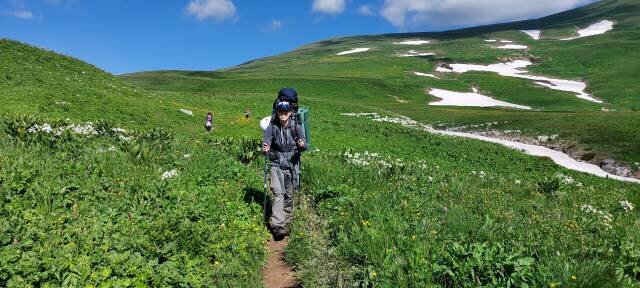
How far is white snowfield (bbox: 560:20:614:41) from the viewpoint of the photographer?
580 feet

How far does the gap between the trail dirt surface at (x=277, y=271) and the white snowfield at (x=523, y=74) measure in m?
88.8

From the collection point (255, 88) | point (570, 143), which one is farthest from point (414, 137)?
point (255, 88)

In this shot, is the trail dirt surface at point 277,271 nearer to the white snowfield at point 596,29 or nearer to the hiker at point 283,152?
the hiker at point 283,152

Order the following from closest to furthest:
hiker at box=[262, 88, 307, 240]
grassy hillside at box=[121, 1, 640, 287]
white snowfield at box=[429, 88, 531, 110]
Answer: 1. grassy hillside at box=[121, 1, 640, 287]
2. hiker at box=[262, 88, 307, 240]
3. white snowfield at box=[429, 88, 531, 110]

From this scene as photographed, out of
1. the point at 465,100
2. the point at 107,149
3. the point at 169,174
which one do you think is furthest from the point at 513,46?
the point at 169,174

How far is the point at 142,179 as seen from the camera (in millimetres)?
11727

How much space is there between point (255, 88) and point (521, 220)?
7987 centimetres

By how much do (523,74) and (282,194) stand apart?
12691cm

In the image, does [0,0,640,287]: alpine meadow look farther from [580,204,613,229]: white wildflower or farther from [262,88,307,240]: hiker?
[262,88,307,240]: hiker

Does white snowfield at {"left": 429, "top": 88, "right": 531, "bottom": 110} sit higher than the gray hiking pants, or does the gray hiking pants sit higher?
the gray hiking pants

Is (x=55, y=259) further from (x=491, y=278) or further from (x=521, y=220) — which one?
(x=521, y=220)

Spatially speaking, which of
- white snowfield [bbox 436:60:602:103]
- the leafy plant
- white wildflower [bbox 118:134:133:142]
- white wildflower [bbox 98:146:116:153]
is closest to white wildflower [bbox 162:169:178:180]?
white wildflower [bbox 98:146:116:153]

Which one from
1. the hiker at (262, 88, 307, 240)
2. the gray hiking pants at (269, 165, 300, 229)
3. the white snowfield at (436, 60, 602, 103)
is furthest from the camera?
the white snowfield at (436, 60, 602, 103)

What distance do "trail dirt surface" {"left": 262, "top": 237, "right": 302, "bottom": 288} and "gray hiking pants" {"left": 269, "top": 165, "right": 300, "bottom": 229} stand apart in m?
0.67
